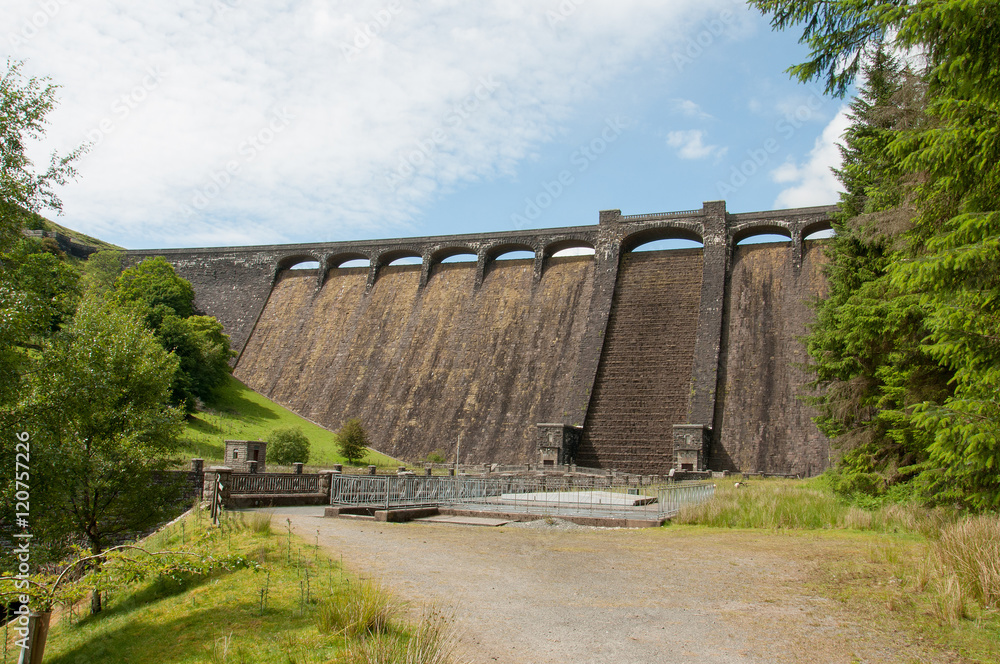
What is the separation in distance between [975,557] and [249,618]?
749 centimetres

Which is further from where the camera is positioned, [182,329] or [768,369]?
[182,329]

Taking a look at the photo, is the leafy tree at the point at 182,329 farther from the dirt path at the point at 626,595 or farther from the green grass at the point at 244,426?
the dirt path at the point at 626,595

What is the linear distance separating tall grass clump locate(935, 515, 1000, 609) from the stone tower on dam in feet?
78.6

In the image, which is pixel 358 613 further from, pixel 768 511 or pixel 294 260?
pixel 294 260

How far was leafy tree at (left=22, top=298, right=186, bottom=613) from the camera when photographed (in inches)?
419

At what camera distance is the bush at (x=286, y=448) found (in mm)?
31734

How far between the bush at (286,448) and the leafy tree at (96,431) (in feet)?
64.2

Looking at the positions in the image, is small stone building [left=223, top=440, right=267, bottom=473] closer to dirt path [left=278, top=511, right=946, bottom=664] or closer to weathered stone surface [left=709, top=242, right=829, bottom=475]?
dirt path [left=278, top=511, right=946, bottom=664]

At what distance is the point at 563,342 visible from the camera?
4016 centimetres

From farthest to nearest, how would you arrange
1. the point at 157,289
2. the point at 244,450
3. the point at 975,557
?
1. the point at 157,289
2. the point at 244,450
3. the point at 975,557

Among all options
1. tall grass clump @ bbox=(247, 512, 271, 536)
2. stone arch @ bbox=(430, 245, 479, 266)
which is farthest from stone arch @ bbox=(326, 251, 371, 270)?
tall grass clump @ bbox=(247, 512, 271, 536)

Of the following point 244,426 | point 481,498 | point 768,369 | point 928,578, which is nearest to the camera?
point 928,578

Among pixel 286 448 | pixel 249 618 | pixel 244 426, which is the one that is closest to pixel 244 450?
pixel 286 448

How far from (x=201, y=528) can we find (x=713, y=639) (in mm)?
10198
